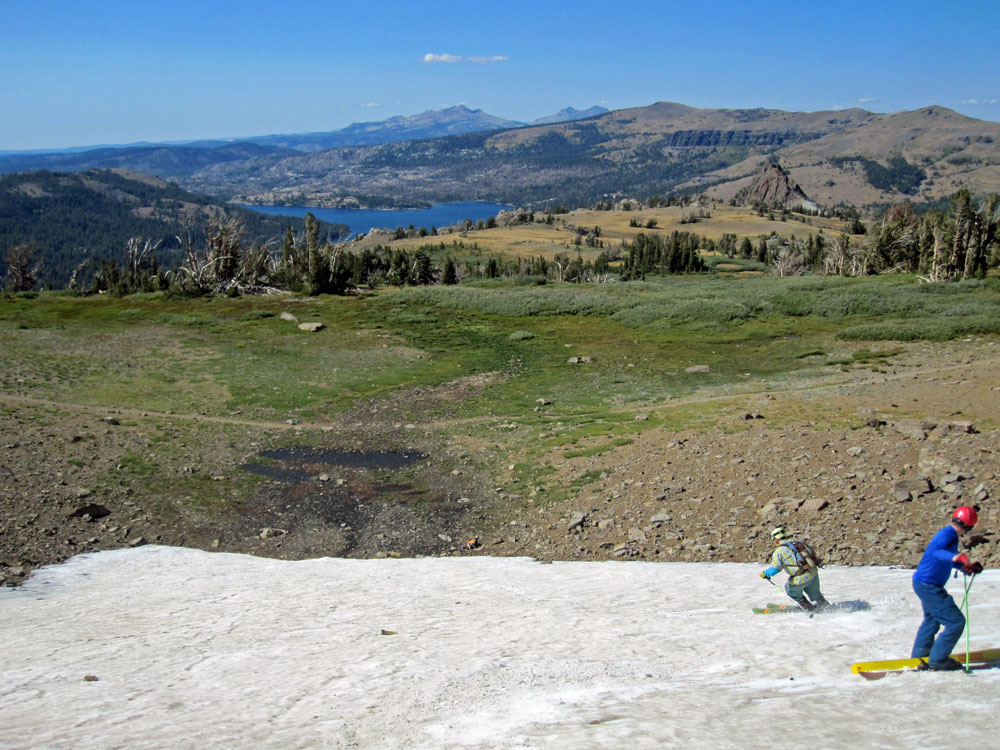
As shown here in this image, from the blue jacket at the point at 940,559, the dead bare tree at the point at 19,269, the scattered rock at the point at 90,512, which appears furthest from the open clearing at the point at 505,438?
the dead bare tree at the point at 19,269

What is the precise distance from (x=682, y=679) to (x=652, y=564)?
6788 millimetres

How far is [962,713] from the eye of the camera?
7.16 meters

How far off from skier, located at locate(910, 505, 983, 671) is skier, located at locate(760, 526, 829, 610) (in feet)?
7.77

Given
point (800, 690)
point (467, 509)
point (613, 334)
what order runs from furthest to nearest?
1. point (613, 334)
2. point (467, 509)
3. point (800, 690)

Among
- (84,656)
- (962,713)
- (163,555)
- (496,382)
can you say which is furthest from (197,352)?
(962,713)

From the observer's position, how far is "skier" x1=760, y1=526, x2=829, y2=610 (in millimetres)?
11156

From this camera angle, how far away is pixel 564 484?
21344 millimetres

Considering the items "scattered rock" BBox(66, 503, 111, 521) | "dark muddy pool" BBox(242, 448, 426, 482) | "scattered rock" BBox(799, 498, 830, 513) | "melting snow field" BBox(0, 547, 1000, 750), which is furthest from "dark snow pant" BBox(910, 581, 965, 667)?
"scattered rock" BBox(66, 503, 111, 521)

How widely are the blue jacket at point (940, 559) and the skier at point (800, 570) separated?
7.84ft

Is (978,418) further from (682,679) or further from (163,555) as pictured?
(163,555)

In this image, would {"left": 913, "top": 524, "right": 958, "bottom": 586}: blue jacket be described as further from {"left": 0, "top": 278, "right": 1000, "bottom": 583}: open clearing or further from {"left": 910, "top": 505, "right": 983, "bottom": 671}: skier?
{"left": 0, "top": 278, "right": 1000, "bottom": 583}: open clearing

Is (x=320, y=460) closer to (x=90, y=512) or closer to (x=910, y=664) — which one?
(x=90, y=512)

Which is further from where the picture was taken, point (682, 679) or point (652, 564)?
point (652, 564)

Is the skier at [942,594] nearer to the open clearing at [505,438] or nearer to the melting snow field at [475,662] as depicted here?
the melting snow field at [475,662]
